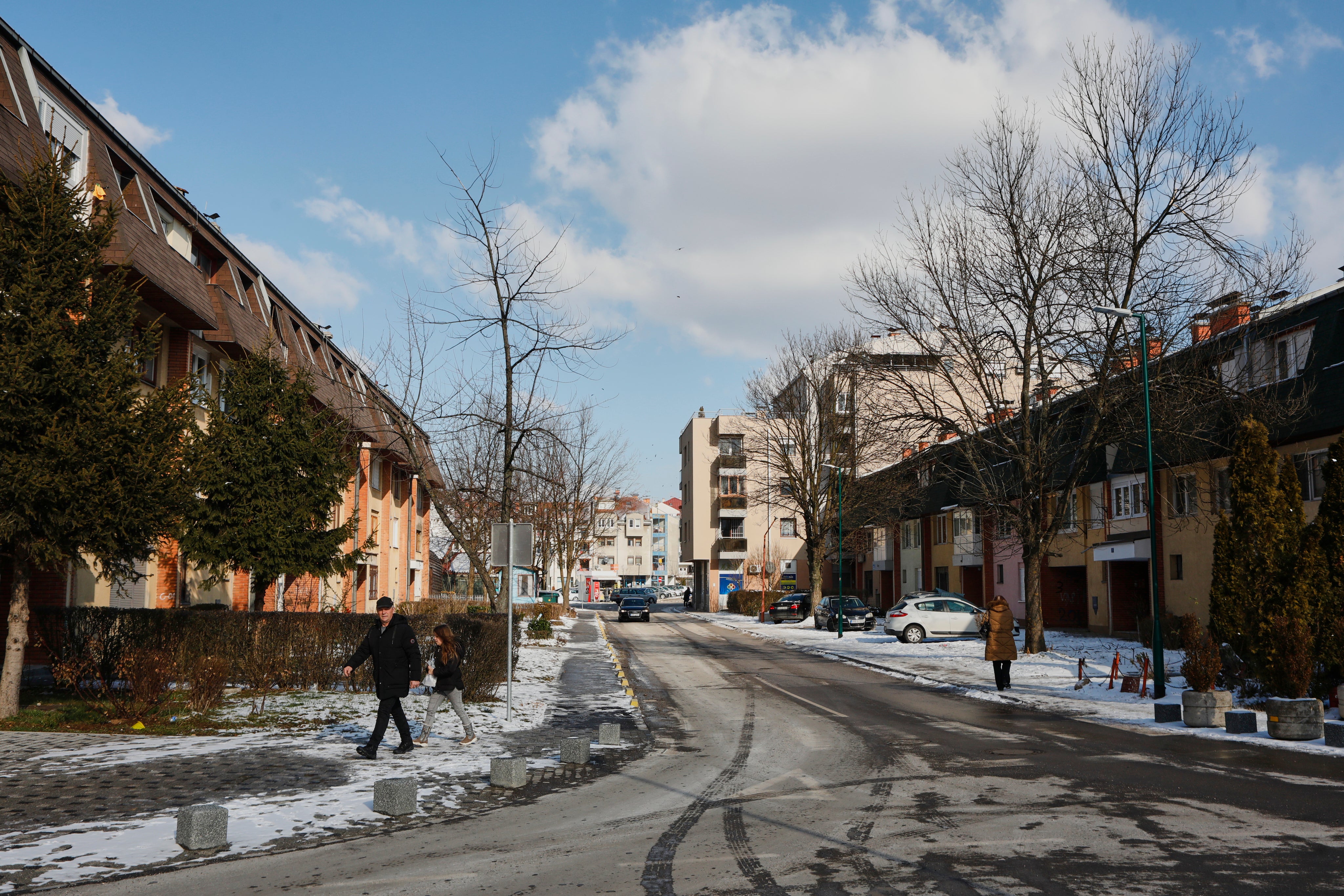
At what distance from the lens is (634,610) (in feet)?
184

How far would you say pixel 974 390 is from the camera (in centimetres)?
2755

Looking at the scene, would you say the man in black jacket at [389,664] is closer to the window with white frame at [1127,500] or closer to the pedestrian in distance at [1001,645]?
the pedestrian in distance at [1001,645]

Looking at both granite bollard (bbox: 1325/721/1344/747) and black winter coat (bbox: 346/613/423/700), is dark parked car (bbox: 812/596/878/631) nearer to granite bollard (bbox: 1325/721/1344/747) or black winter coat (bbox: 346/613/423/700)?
granite bollard (bbox: 1325/721/1344/747)

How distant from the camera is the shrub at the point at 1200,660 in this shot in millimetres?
15383

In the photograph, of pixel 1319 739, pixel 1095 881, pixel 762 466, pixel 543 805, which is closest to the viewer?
pixel 1095 881

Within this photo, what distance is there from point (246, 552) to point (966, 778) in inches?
600

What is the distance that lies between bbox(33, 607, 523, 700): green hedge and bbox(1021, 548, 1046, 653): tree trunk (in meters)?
16.2

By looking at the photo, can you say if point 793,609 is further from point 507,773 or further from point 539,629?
point 507,773

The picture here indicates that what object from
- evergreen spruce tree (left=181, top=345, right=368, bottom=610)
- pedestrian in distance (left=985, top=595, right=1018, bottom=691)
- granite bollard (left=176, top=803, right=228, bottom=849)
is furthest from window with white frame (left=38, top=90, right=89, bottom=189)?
pedestrian in distance (left=985, top=595, right=1018, bottom=691)

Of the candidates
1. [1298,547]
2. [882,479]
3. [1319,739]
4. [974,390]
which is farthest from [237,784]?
[882,479]

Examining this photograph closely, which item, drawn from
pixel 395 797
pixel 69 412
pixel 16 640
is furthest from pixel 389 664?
pixel 16 640

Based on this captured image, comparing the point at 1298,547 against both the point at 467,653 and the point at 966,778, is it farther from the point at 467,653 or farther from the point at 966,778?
the point at 467,653

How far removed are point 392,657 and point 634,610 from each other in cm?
4572

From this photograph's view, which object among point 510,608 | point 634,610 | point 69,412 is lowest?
point 634,610
